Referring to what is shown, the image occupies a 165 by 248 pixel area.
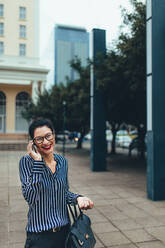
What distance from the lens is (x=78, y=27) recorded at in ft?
461

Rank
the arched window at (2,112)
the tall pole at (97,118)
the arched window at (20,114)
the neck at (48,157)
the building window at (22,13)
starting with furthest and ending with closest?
1. the building window at (22,13)
2. the arched window at (20,114)
3. the arched window at (2,112)
4. the tall pole at (97,118)
5. the neck at (48,157)

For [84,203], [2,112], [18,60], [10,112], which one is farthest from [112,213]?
[18,60]

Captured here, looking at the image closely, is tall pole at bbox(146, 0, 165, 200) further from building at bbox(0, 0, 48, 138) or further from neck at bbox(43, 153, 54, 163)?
building at bbox(0, 0, 48, 138)

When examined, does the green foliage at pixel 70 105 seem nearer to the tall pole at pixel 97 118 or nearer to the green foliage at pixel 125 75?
the green foliage at pixel 125 75

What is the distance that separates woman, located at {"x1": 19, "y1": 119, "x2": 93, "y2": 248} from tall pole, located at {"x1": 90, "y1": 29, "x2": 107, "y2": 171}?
938 cm

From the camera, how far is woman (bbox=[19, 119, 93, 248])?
192 cm

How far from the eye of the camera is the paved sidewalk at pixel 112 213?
4262mm

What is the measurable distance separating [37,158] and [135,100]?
10.3 metres

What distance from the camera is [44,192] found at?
1979 mm

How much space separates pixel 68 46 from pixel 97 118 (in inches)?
5196

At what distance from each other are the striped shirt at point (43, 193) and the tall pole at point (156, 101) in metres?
5.06

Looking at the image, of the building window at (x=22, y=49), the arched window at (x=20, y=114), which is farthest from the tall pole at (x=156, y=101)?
the building window at (x=22, y=49)

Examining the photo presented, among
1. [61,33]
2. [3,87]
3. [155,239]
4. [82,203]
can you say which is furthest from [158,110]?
[61,33]

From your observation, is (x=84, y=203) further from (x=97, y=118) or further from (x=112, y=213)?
(x=97, y=118)
